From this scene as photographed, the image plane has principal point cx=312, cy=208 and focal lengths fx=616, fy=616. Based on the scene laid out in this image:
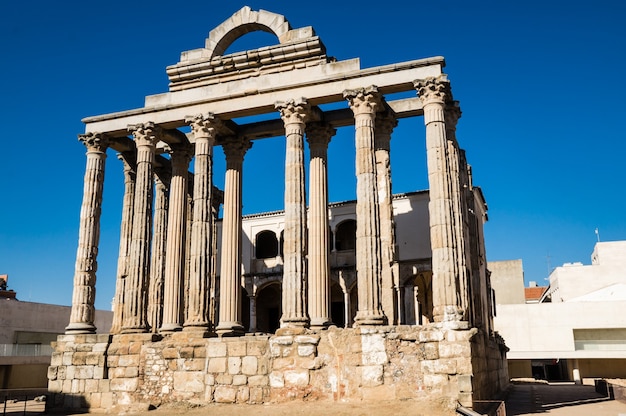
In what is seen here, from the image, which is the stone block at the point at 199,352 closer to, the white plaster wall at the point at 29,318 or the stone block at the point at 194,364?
the stone block at the point at 194,364

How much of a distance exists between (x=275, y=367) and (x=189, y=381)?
3.13m

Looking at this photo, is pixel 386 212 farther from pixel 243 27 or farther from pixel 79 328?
pixel 79 328

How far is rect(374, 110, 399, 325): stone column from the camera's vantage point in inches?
847

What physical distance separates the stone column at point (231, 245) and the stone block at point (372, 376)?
18.6 ft

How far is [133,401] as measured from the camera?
68.5 feet

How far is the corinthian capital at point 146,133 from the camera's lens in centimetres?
2412

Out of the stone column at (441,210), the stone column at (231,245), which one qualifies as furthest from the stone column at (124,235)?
the stone column at (441,210)

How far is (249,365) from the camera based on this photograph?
19.5m

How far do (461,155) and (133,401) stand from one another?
15.4 metres

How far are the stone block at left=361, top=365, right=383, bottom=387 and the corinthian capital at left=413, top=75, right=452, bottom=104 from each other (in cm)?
888

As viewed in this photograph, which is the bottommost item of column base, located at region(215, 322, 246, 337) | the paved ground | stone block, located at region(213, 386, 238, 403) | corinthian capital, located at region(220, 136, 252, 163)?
the paved ground

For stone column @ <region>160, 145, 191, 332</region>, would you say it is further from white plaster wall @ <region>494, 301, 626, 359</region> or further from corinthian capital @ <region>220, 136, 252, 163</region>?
white plaster wall @ <region>494, 301, 626, 359</region>

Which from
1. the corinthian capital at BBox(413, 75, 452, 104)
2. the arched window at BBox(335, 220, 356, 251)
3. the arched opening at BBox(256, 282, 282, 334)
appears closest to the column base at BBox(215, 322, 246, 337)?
the corinthian capital at BBox(413, 75, 452, 104)

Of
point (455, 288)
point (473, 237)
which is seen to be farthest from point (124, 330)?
point (473, 237)
